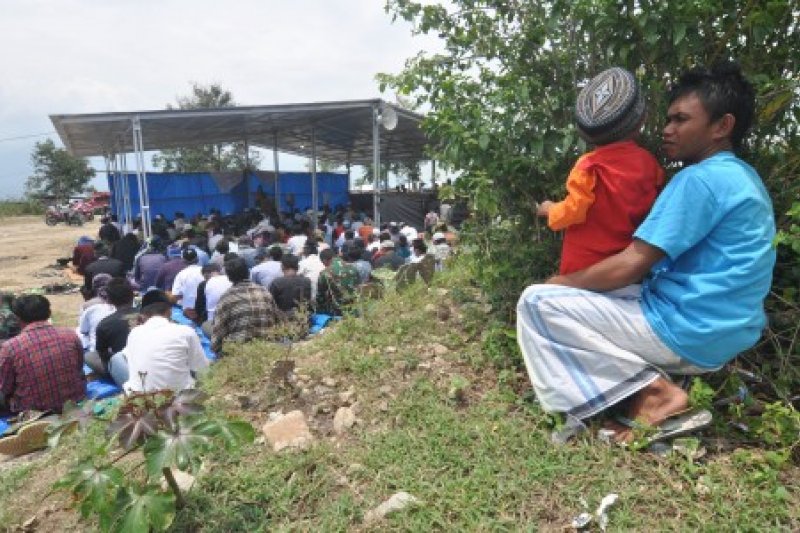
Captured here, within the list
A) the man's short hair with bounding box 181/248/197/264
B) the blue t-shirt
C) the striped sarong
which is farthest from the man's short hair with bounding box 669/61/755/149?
the man's short hair with bounding box 181/248/197/264

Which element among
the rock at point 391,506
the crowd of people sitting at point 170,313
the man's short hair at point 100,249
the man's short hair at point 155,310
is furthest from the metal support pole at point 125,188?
the rock at point 391,506

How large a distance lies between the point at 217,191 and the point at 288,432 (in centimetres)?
1983

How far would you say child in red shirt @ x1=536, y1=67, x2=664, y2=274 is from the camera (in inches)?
87.8

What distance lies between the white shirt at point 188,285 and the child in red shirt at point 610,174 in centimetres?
636

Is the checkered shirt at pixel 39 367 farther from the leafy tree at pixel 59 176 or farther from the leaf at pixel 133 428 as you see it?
the leafy tree at pixel 59 176

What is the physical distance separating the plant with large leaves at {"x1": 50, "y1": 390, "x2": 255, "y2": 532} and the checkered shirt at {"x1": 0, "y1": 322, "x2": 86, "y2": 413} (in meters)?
2.93

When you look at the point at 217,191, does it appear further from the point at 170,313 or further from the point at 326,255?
the point at 170,313

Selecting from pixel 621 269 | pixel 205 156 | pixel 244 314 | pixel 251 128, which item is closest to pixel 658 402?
pixel 621 269

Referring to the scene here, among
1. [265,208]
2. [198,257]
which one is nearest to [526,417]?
[198,257]

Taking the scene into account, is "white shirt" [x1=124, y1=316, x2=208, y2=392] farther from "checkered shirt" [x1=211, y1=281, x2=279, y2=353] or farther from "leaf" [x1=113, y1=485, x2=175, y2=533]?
"leaf" [x1=113, y1=485, x2=175, y2=533]

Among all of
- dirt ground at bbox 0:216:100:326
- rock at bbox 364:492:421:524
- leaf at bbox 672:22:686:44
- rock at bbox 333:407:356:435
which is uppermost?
leaf at bbox 672:22:686:44

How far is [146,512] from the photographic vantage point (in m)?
1.97

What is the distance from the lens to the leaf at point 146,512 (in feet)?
6.34

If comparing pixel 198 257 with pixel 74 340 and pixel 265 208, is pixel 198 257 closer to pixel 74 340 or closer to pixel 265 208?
pixel 74 340
